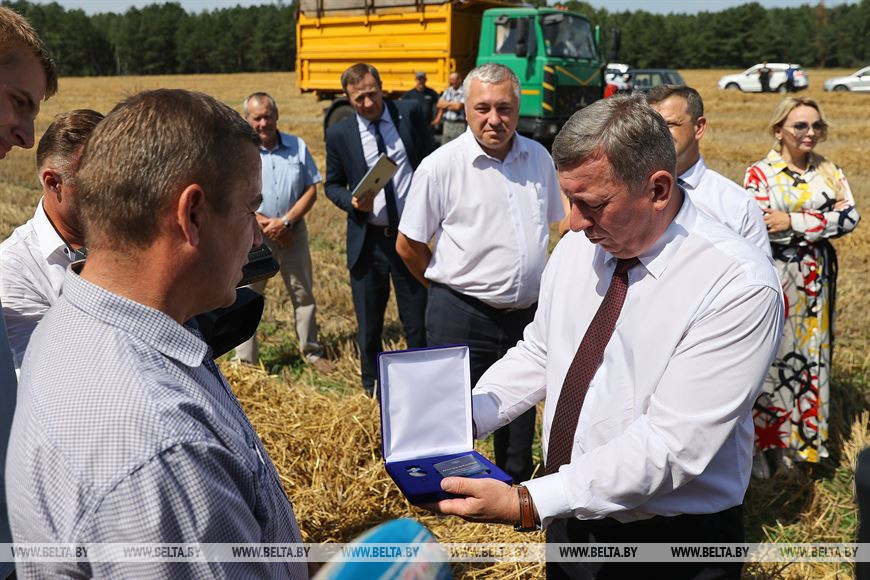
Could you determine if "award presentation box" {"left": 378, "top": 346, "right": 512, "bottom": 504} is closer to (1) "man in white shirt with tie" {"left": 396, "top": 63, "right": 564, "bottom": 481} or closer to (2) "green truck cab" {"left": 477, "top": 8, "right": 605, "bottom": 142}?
(1) "man in white shirt with tie" {"left": 396, "top": 63, "right": 564, "bottom": 481}

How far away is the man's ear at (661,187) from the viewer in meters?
2.08

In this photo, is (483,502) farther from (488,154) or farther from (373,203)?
(373,203)

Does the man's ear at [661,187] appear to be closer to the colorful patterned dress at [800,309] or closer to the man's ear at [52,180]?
the man's ear at [52,180]

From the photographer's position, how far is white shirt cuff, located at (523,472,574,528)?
2.07 metres

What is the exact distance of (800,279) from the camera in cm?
442

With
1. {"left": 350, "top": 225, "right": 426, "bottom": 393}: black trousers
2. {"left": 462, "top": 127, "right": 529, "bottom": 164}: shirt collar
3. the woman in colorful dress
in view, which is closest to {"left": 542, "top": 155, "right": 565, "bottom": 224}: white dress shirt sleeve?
{"left": 462, "top": 127, "right": 529, "bottom": 164}: shirt collar

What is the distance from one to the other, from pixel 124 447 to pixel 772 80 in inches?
1716

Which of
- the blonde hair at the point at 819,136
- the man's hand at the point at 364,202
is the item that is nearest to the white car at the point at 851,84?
the blonde hair at the point at 819,136

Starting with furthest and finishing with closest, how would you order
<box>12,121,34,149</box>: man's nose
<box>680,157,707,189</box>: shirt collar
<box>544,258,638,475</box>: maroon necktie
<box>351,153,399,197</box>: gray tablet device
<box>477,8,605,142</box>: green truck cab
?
1. <box>477,8,605,142</box>: green truck cab
2. <box>351,153,399,197</box>: gray tablet device
3. <box>680,157,707,189</box>: shirt collar
4. <box>12,121,34,149</box>: man's nose
5. <box>544,258,638,475</box>: maroon necktie

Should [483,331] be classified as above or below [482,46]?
below

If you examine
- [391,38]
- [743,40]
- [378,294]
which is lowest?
[378,294]

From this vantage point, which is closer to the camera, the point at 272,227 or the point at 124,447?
the point at 124,447

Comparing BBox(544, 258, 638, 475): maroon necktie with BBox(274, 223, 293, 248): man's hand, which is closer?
BBox(544, 258, 638, 475): maroon necktie

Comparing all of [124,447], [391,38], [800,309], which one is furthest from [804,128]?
[391,38]
